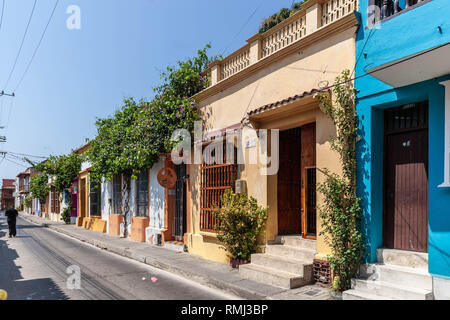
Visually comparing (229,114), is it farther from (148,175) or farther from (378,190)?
(148,175)

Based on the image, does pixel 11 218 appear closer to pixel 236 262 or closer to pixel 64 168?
pixel 64 168

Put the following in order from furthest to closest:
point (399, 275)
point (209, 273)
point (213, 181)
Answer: point (213, 181), point (209, 273), point (399, 275)

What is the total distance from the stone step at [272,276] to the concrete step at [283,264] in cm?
9

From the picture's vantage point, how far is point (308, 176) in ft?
24.3

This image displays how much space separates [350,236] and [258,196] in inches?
104

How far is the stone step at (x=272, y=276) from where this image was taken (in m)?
5.79

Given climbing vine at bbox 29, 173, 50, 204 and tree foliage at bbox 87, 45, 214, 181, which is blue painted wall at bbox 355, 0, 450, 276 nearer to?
tree foliage at bbox 87, 45, 214, 181

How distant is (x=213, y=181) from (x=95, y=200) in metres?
13.3

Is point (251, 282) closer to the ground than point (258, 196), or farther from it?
closer to the ground

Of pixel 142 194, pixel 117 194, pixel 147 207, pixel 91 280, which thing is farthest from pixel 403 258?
pixel 117 194

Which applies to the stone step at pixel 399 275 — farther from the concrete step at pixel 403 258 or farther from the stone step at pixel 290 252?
the stone step at pixel 290 252

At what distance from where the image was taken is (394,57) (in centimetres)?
468
